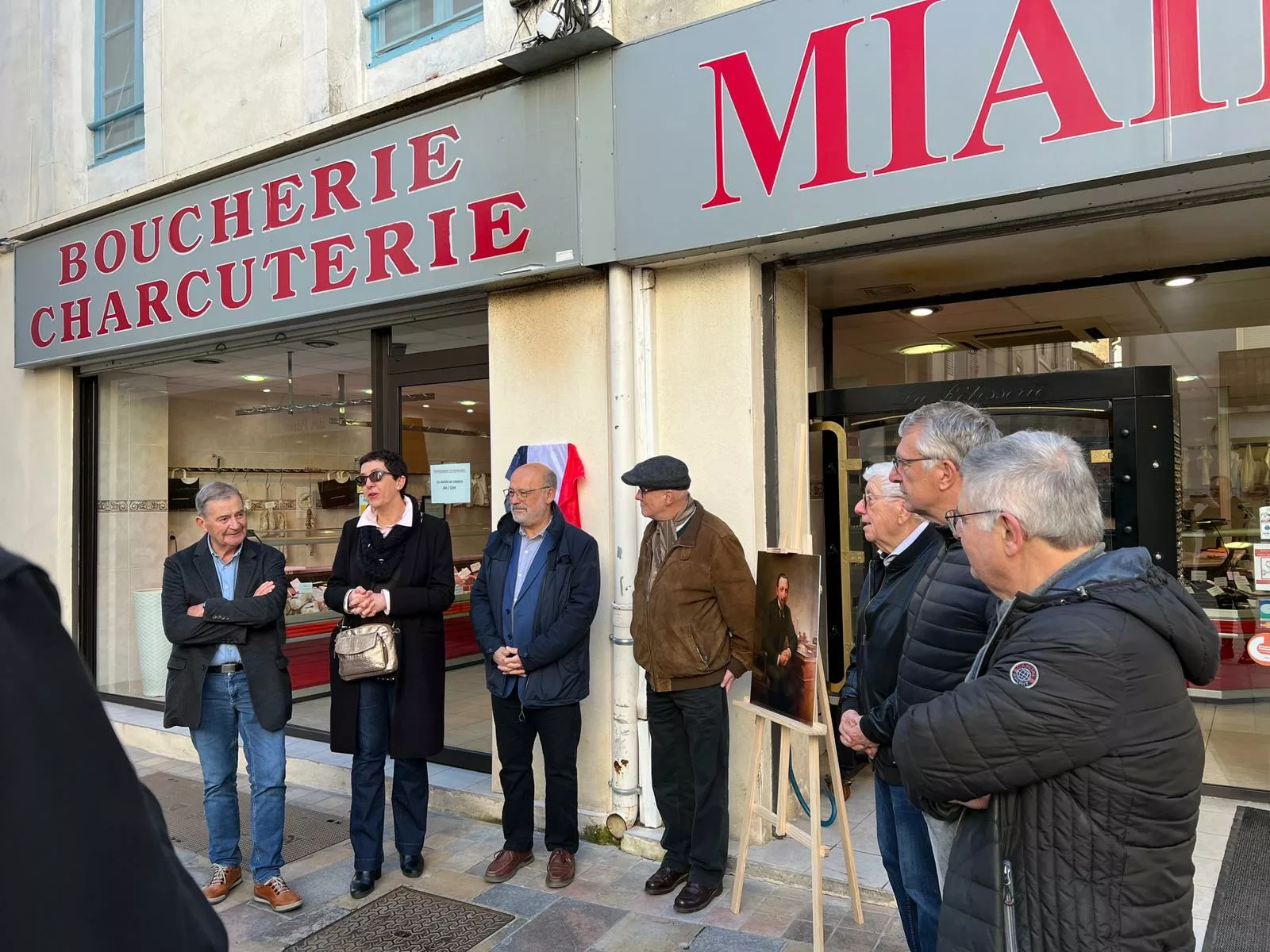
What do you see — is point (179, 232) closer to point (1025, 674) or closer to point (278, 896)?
point (278, 896)

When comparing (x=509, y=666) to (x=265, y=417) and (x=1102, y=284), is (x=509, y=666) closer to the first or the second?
(x=1102, y=284)

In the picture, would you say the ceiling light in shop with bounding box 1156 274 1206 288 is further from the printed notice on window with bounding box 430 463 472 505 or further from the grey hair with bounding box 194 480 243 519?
the grey hair with bounding box 194 480 243 519

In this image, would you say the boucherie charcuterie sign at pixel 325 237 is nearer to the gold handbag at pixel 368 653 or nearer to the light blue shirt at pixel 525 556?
the light blue shirt at pixel 525 556

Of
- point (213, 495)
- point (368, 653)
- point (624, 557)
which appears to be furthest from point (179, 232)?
point (624, 557)

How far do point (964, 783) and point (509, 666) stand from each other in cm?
268

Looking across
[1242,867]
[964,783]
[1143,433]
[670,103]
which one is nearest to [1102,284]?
[1143,433]

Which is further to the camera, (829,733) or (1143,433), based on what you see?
(1143,433)

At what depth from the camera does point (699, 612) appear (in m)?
3.83

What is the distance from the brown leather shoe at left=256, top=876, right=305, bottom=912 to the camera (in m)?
3.91

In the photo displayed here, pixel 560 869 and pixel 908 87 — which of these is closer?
pixel 908 87

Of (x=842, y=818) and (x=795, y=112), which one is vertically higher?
(x=795, y=112)

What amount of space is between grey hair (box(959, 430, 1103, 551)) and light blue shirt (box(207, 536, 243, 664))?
3.36 metres

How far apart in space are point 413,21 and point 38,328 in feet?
13.8

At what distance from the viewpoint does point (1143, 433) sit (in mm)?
4074
